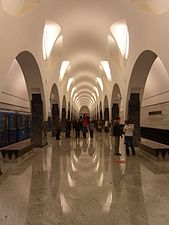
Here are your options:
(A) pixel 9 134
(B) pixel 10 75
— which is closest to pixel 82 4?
(B) pixel 10 75

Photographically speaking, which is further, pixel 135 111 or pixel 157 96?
pixel 157 96

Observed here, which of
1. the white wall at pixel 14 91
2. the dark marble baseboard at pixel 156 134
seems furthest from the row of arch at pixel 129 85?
the dark marble baseboard at pixel 156 134

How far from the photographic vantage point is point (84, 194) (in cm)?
561

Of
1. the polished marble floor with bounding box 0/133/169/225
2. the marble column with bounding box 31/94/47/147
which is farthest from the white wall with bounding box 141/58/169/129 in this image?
the marble column with bounding box 31/94/47/147

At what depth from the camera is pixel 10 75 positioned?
15.0 metres

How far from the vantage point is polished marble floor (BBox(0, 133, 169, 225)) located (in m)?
4.25

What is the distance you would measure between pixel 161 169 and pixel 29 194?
4489 millimetres

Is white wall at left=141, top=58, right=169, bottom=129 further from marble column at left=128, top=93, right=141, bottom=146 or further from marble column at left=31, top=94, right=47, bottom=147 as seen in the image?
marble column at left=31, top=94, right=47, bottom=147

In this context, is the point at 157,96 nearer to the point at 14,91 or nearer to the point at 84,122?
the point at 84,122

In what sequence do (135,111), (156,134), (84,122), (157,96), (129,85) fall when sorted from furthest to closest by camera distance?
(84,122) < (156,134) < (157,96) < (135,111) < (129,85)

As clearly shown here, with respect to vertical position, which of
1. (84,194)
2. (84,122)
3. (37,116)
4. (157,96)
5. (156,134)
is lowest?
(84,194)

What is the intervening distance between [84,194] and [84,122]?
600 inches

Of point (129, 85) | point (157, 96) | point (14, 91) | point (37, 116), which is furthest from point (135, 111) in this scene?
point (14, 91)

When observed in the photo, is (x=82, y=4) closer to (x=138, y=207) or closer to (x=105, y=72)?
(x=138, y=207)
